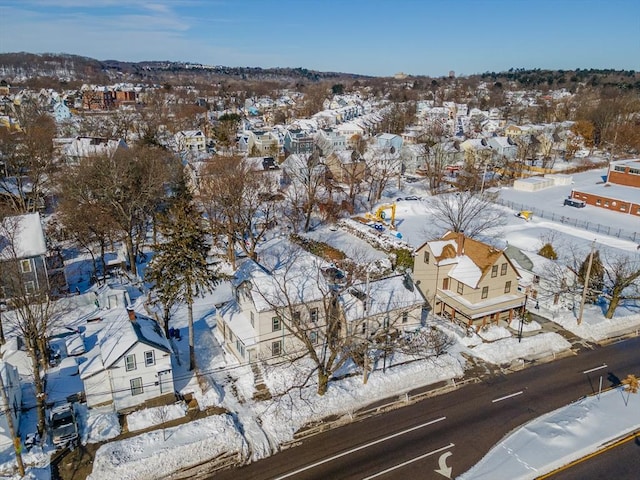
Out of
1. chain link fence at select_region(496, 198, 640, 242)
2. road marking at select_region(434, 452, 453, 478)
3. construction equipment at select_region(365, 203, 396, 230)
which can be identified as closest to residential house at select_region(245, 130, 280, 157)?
construction equipment at select_region(365, 203, 396, 230)

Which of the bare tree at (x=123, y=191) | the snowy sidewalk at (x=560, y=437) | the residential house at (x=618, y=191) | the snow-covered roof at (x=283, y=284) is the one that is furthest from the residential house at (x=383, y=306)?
the residential house at (x=618, y=191)

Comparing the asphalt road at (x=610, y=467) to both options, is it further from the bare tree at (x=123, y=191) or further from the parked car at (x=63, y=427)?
the bare tree at (x=123, y=191)

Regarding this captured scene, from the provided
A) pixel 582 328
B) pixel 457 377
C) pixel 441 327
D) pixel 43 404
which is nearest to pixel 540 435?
pixel 457 377

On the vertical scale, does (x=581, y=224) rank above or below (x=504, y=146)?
below

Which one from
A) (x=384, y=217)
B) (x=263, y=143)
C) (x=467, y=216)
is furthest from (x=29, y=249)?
(x=263, y=143)

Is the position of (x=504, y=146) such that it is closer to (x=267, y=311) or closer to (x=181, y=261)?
(x=267, y=311)

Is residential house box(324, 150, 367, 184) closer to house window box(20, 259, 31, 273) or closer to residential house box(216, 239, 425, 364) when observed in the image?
residential house box(216, 239, 425, 364)
